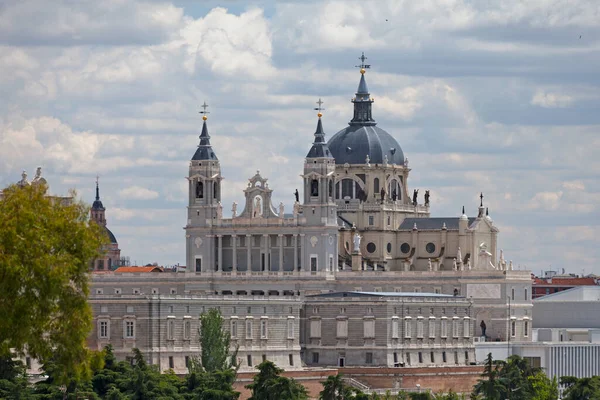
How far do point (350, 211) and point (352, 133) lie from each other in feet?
27.8

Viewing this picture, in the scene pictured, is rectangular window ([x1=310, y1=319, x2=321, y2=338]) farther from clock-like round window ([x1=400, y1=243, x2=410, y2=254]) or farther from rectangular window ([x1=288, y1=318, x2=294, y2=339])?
clock-like round window ([x1=400, y1=243, x2=410, y2=254])

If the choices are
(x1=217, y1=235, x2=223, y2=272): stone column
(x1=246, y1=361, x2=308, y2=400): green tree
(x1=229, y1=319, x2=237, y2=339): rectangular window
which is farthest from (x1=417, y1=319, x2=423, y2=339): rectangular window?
(x1=246, y1=361, x2=308, y2=400): green tree

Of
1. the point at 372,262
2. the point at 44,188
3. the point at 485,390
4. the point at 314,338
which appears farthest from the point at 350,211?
the point at 44,188

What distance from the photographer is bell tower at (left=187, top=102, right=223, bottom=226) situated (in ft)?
614

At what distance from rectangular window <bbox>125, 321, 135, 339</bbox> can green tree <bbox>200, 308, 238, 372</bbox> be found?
16.4ft

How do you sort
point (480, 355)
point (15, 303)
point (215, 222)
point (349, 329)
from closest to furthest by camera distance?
point (15, 303) < point (349, 329) < point (480, 355) < point (215, 222)

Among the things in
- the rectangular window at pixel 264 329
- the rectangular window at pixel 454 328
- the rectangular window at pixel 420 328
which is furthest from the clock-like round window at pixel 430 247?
the rectangular window at pixel 264 329

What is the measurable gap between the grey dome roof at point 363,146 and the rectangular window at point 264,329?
39191mm

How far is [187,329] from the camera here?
150 m

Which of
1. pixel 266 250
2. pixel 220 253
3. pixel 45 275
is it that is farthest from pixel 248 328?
pixel 45 275

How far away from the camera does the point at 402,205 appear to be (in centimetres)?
19625

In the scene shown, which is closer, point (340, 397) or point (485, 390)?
point (340, 397)

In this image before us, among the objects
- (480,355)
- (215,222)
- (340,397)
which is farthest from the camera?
(215,222)

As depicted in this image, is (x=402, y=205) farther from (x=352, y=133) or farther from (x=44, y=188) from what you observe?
(x=44, y=188)
